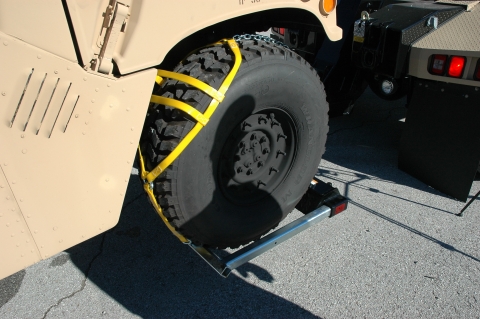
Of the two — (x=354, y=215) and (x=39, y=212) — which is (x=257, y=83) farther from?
(x=354, y=215)

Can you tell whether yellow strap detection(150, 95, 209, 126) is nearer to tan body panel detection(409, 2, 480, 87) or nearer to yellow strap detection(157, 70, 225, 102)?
yellow strap detection(157, 70, 225, 102)

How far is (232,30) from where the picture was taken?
2441 mm

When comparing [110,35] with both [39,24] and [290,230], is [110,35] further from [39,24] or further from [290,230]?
[290,230]

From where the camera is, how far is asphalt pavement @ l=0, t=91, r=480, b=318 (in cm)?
223

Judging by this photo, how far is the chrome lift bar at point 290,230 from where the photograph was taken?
204 cm

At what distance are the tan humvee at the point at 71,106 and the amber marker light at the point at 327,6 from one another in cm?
70

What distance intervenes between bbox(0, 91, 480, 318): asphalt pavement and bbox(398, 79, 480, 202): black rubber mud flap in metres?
0.23

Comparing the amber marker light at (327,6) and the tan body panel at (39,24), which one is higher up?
the amber marker light at (327,6)

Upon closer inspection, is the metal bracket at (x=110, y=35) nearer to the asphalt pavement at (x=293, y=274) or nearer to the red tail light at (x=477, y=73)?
the asphalt pavement at (x=293, y=274)

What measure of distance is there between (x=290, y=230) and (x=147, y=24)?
52.8 inches

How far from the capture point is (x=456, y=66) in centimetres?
278

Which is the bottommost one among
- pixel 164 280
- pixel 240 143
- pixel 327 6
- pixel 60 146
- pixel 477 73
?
pixel 164 280

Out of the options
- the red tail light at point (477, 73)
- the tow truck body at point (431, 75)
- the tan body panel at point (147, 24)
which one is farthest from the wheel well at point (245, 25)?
the red tail light at point (477, 73)

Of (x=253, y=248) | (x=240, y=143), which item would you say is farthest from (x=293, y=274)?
(x=240, y=143)
